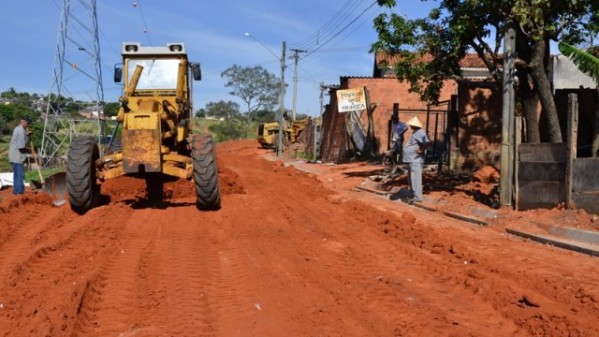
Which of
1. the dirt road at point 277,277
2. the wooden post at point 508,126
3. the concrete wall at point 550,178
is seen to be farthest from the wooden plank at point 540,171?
Answer: the dirt road at point 277,277

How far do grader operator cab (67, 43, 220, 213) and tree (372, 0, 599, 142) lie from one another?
4.80 metres

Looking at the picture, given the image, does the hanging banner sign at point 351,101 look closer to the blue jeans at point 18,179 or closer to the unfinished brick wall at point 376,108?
the unfinished brick wall at point 376,108

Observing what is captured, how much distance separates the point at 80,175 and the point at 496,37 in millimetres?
8843

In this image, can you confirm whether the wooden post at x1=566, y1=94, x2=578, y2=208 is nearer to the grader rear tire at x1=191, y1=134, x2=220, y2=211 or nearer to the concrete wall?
the concrete wall

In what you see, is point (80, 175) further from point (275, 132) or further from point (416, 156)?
point (275, 132)

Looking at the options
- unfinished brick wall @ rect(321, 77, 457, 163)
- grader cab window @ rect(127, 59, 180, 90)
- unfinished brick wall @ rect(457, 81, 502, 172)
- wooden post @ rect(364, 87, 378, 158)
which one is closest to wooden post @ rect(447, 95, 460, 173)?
unfinished brick wall @ rect(457, 81, 502, 172)

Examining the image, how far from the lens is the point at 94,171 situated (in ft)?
34.9

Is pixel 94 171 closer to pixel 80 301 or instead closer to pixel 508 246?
pixel 80 301

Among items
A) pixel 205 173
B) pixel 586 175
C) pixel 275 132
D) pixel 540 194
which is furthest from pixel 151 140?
pixel 275 132

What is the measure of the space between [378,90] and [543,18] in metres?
17.7

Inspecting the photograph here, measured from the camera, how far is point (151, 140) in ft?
32.2

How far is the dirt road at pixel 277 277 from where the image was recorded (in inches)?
186

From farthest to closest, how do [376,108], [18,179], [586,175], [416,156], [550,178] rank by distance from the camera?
[376,108], [18,179], [416,156], [550,178], [586,175]

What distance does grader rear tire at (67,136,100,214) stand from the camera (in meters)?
9.98
